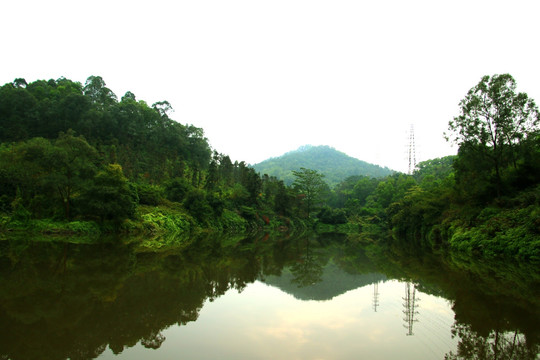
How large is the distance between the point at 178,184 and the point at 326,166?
5535 inches

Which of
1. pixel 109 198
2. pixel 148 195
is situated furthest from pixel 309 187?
pixel 109 198

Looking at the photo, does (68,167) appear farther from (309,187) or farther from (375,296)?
(309,187)

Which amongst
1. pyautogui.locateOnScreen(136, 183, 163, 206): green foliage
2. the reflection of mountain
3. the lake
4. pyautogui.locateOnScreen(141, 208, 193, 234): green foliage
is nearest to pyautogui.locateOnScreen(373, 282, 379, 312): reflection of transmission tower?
the lake

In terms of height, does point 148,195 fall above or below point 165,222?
above

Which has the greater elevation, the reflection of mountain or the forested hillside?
the forested hillside

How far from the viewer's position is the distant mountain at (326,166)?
503 feet

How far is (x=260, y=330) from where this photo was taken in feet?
19.2

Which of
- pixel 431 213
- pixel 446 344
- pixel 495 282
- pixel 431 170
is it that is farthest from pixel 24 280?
pixel 431 170

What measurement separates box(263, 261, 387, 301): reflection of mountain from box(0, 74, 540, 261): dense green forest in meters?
8.22

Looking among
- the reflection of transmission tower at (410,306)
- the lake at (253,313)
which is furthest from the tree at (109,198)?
the reflection of transmission tower at (410,306)

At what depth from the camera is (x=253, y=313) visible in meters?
6.91

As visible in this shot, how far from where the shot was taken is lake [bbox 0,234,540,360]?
4.94 metres

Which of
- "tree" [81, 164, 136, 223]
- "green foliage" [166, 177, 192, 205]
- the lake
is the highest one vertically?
"green foliage" [166, 177, 192, 205]

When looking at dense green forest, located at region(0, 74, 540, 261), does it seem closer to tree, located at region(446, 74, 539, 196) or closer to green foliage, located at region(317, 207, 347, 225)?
tree, located at region(446, 74, 539, 196)
